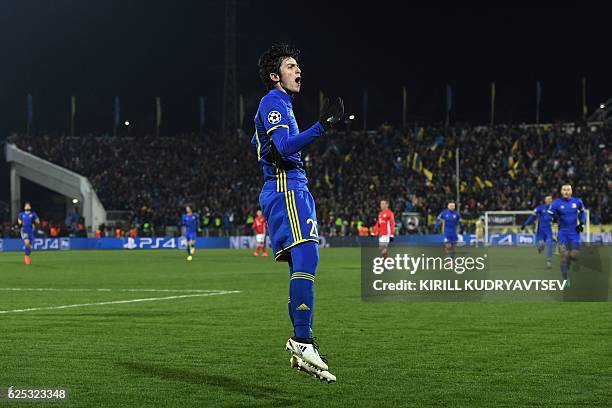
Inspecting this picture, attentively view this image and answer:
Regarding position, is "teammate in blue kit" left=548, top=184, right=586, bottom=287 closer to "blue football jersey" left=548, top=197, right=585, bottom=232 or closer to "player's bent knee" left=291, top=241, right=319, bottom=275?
"blue football jersey" left=548, top=197, right=585, bottom=232

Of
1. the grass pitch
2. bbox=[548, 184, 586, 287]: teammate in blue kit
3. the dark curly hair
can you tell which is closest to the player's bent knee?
the grass pitch

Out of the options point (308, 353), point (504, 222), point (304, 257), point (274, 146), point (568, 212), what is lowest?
point (308, 353)

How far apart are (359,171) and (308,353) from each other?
182 ft

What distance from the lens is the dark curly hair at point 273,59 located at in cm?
785

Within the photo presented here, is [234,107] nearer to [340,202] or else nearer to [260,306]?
[340,202]

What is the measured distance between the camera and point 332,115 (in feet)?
23.7

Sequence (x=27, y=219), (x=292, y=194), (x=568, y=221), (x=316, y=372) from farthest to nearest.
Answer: (x=27, y=219) → (x=568, y=221) → (x=292, y=194) → (x=316, y=372)

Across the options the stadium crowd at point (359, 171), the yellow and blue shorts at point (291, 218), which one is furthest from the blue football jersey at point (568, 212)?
the stadium crowd at point (359, 171)

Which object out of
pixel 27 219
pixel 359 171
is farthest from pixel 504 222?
pixel 27 219

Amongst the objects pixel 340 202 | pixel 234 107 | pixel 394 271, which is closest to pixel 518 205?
pixel 340 202

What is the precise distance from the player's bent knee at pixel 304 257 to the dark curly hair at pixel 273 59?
139 centimetres

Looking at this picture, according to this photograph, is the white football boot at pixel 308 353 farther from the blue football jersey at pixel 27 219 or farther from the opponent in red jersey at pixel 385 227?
the blue football jersey at pixel 27 219

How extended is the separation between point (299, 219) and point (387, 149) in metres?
57.6

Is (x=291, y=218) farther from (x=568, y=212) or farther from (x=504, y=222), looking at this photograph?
(x=504, y=222)
